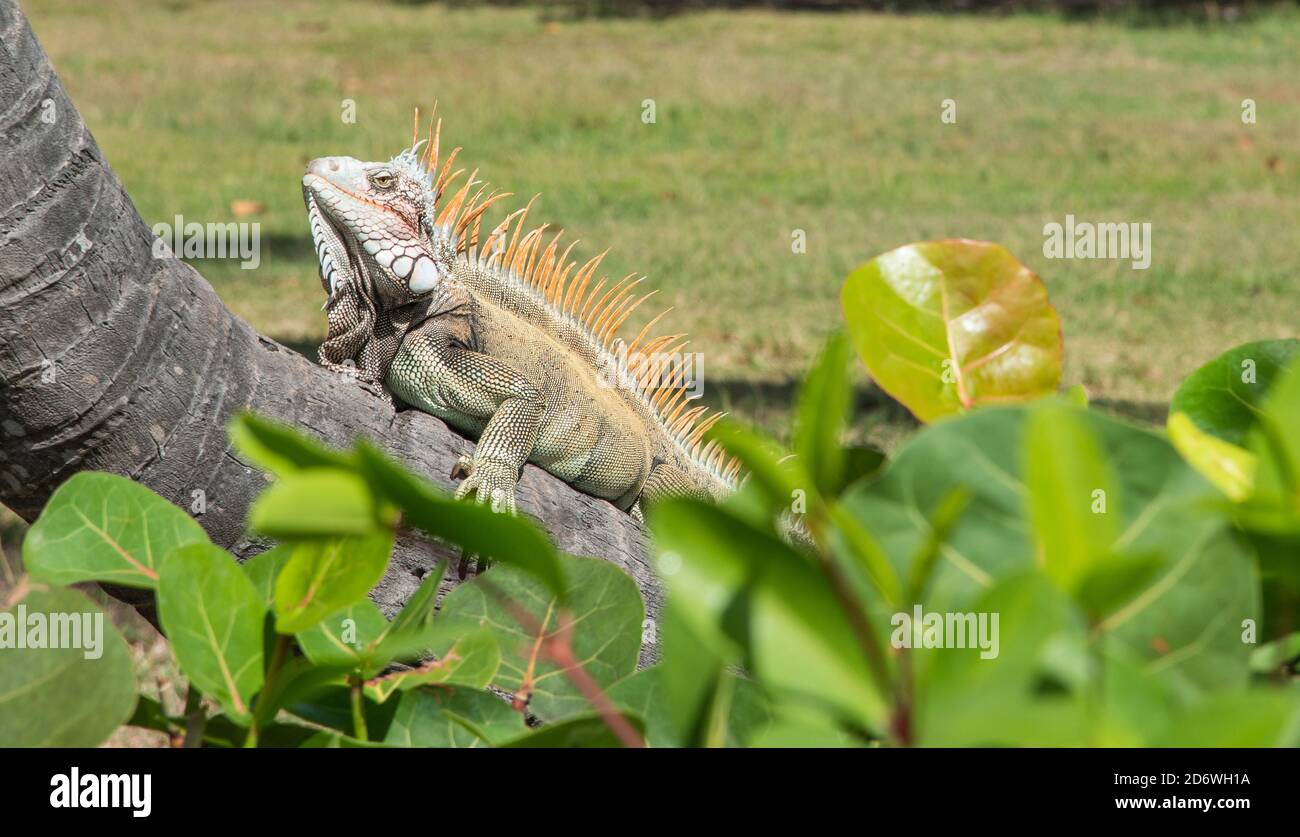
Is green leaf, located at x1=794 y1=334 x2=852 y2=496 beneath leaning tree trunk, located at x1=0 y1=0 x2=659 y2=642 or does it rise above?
above

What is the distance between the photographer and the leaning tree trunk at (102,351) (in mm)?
1637

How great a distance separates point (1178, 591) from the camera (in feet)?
2.26

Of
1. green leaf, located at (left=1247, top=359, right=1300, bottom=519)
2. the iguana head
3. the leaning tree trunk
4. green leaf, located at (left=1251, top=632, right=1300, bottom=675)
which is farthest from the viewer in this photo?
the iguana head

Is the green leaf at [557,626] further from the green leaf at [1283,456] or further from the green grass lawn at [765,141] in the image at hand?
the green grass lawn at [765,141]

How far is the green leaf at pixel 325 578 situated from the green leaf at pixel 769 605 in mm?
245

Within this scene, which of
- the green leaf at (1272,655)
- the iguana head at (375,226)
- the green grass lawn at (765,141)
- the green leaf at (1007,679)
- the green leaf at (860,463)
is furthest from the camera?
the green grass lawn at (765,141)

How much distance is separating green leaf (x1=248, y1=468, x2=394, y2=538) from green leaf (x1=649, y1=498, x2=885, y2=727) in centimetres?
13

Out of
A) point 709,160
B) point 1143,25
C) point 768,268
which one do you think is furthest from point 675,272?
point 1143,25

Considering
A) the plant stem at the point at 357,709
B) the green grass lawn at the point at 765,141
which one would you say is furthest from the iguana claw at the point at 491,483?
the green grass lawn at the point at 765,141

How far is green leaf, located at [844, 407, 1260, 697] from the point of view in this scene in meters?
0.69

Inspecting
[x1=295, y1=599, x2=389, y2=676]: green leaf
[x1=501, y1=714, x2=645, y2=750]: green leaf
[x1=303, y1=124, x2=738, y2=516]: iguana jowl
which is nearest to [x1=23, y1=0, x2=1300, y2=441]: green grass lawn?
[x1=303, y1=124, x2=738, y2=516]: iguana jowl

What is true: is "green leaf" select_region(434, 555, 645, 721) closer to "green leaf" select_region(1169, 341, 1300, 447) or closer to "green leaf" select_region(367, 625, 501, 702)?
"green leaf" select_region(367, 625, 501, 702)

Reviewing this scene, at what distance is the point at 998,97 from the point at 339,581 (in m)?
13.4

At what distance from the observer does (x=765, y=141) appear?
12.0m
